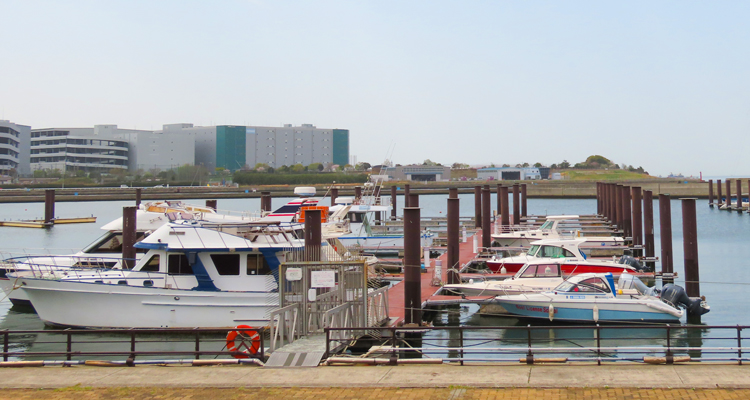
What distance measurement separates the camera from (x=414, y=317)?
60.4 ft

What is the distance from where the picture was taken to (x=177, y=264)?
20188mm

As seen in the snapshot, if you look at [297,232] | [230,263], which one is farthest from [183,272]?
[297,232]

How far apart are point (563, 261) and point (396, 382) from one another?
1683 cm

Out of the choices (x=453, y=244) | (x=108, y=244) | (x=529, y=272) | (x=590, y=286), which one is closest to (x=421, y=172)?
(x=108, y=244)

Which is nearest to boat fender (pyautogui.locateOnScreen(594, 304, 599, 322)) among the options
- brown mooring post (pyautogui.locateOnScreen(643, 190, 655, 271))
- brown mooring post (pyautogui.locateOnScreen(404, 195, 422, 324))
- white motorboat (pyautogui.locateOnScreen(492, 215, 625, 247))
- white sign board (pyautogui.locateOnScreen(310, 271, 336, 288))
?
brown mooring post (pyautogui.locateOnScreen(404, 195, 422, 324))

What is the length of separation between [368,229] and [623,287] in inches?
688

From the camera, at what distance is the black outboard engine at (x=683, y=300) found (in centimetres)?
2136

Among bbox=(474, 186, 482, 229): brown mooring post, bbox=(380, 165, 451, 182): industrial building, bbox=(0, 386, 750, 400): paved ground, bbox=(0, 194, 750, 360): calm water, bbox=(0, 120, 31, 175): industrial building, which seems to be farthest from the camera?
bbox=(380, 165, 451, 182): industrial building

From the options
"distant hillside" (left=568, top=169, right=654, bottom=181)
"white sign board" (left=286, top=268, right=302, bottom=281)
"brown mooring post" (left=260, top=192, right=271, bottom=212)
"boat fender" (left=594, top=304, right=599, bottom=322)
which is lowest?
"boat fender" (left=594, top=304, right=599, bottom=322)

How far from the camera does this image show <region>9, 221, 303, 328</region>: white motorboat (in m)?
19.8

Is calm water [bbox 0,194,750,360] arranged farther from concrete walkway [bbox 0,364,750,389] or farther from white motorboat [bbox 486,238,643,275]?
white motorboat [bbox 486,238,643,275]

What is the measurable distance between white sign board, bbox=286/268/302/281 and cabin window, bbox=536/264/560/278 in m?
11.3

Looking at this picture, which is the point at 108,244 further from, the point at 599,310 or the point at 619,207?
the point at 619,207

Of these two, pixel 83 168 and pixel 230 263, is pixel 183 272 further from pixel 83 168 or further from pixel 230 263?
pixel 83 168
